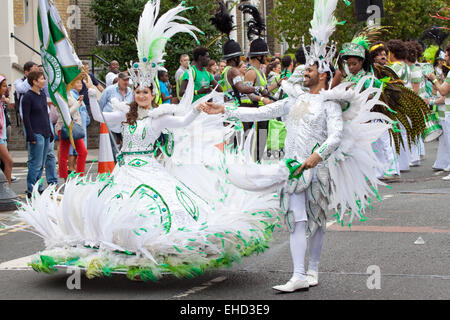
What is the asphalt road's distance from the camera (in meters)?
6.06

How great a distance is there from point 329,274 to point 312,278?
0.43 meters

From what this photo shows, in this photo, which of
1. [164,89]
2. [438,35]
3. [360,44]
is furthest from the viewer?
[438,35]

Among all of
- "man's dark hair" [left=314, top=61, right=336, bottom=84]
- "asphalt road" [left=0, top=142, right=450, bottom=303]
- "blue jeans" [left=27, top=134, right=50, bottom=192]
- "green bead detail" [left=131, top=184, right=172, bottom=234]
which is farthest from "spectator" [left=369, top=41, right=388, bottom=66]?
"green bead detail" [left=131, top=184, right=172, bottom=234]

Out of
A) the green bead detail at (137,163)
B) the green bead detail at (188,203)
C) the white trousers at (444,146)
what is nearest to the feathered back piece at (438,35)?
the white trousers at (444,146)

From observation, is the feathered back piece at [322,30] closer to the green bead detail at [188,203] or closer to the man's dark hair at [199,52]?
the green bead detail at [188,203]

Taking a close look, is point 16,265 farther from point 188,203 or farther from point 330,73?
point 330,73

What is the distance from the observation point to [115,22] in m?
24.1

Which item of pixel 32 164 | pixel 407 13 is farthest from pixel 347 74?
pixel 407 13

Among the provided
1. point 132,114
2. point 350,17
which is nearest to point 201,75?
point 132,114

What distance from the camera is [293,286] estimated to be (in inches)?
237
